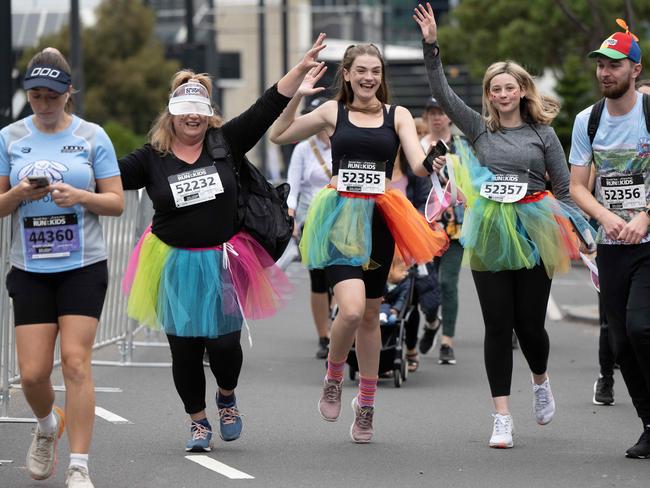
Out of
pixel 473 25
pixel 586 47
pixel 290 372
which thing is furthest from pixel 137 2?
pixel 290 372

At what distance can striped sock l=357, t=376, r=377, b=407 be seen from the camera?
8266mm

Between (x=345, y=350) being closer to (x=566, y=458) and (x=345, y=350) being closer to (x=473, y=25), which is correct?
(x=566, y=458)

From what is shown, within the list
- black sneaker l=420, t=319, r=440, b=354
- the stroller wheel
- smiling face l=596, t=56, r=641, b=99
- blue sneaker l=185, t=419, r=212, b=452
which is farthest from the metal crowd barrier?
smiling face l=596, t=56, r=641, b=99

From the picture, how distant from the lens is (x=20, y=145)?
265 inches

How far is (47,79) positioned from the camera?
258 inches

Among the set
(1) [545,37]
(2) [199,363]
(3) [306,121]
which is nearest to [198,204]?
(2) [199,363]

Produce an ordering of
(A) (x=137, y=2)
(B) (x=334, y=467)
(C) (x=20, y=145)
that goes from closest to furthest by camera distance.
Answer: (C) (x=20, y=145) < (B) (x=334, y=467) < (A) (x=137, y=2)

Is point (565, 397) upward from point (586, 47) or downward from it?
downward

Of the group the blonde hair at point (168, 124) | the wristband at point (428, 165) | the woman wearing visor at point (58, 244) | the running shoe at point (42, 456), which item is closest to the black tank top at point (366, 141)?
the wristband at point (428, 165)

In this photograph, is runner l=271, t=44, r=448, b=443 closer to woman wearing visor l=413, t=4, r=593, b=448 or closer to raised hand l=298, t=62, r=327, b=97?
raised hand l=298, t=62, r=327, b=97

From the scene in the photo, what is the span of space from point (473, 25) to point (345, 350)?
2734 cm

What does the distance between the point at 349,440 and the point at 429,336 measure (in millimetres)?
4214

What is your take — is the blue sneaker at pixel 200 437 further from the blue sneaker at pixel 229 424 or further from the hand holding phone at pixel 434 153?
the hand holding phone at pixel 434 153

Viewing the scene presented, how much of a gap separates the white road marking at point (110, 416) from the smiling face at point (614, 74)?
139 inches
